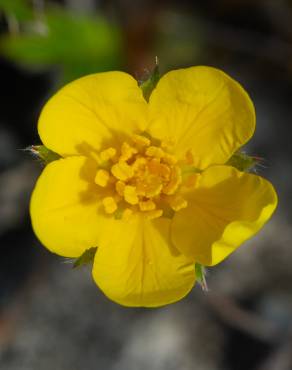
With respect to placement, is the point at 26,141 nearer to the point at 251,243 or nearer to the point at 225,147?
Answer: the point at 251,243

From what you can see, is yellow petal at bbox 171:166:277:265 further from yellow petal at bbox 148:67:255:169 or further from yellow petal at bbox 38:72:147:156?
yellow petal at bbox 38:72:147:156

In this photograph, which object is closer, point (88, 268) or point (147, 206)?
point (147, 206)

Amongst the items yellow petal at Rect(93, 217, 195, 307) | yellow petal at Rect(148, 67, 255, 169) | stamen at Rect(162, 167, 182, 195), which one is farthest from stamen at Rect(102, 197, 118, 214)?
yellow petal at Rect(148, 67, 255, 169)

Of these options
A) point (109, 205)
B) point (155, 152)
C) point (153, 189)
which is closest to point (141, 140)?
point (155, 152)

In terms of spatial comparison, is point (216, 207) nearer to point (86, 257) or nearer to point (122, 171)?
point (122, 171)

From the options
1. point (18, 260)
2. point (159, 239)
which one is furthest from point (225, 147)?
point (18, 260)

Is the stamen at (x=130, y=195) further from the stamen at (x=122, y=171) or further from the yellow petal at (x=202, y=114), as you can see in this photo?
the yellow petal at (x=202, y=114)

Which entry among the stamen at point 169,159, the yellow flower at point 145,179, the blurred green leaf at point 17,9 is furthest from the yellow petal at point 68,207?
the blurred green leaf at point 17,9
